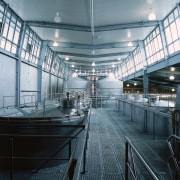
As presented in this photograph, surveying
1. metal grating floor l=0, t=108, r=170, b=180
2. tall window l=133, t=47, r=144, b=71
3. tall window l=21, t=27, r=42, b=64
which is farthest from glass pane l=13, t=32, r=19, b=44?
tall window l=133, t=47, r=144, b=71

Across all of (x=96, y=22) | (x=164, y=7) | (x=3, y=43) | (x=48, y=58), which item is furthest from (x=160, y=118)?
(x=48, y=58)

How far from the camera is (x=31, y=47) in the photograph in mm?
15414

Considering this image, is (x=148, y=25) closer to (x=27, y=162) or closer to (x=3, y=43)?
(x=3, y=43)

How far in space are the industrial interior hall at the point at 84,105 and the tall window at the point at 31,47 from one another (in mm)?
77

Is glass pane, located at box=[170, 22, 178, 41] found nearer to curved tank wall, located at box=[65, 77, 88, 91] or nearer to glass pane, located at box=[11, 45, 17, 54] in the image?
glass pane, located at box=[11, 45, 17, 54]

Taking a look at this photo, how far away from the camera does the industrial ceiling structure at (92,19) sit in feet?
33.1

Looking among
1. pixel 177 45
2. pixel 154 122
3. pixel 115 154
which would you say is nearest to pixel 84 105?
pixel 154 122

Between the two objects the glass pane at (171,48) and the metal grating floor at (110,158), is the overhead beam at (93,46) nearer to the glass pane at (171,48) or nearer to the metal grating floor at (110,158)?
the glass pane at (171,48)

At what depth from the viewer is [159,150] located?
5.71 meters

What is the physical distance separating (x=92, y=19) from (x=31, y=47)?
21.1 feet

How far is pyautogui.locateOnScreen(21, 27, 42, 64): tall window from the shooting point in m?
14.4

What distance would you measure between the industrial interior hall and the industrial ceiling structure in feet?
0.18

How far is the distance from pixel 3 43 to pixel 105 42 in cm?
924

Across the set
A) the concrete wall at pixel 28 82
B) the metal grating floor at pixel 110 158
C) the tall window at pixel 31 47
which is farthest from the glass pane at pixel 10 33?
the metal grating floor at pixel 110 158
